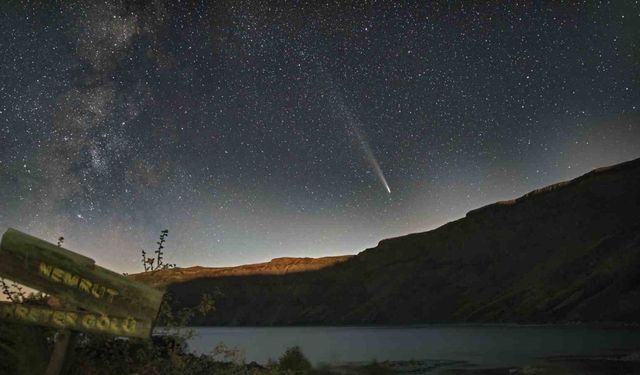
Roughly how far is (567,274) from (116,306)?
185 m

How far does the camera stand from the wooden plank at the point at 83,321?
219 inches

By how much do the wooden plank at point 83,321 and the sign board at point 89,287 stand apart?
29 millimetres

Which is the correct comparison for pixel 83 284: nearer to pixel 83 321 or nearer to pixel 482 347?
pixel 83 321

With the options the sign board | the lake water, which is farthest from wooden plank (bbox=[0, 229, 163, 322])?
the lake water

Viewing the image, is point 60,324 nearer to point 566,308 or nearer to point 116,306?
point 116,306

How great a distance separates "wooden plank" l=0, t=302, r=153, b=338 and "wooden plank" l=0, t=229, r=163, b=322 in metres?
0.07

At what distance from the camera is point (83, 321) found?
222 inches

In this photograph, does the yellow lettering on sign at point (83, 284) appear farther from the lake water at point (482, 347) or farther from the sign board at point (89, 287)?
the lake water at point (482, 347)

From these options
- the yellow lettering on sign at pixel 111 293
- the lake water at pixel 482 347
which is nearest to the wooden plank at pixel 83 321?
the yellow lettering on sign at pixel 111 293

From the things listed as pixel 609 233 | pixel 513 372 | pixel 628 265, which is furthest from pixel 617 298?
pixel 513 372

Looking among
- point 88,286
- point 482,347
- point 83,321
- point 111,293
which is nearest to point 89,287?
point 88,286

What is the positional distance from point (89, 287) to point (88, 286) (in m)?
0.01

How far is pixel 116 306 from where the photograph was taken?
5.60 meters

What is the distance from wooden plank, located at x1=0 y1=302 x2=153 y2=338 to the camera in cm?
556
